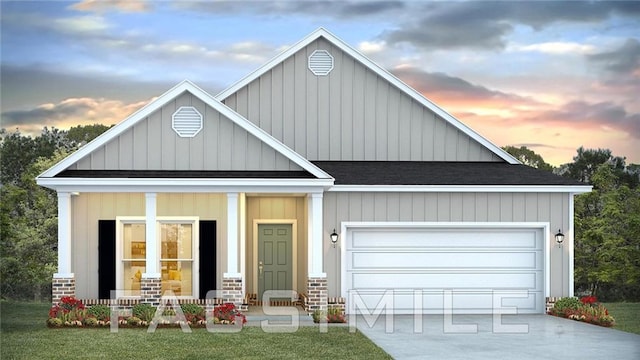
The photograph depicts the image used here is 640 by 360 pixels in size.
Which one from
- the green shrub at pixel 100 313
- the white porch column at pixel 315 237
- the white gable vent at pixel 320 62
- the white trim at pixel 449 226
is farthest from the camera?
the white gable vent at pixel 320 62

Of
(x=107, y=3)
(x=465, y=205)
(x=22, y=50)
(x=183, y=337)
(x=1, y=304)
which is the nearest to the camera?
(x=183, y=337)

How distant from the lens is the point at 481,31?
106ft

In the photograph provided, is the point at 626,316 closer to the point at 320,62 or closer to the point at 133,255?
the point at 320,62

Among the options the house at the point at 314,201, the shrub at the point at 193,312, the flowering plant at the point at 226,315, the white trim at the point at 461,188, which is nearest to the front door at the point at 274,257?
the house at the point at 314,201

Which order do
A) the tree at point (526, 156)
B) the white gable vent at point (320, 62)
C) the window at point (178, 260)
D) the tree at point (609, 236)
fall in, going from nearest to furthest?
the window at point (178, 260), the white gable vent at point (320, 62), the tree at point (609, 236), the tree at point (526, 156)

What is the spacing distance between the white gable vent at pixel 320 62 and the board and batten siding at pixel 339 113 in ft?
0.40

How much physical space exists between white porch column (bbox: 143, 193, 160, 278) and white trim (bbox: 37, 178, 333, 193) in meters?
0.28

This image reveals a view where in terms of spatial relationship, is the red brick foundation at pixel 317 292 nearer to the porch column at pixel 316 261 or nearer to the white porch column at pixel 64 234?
the porch column at pixel 316 261

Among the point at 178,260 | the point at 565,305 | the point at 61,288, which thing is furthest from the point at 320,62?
the point at 61,288

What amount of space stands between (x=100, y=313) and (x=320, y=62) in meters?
9.39

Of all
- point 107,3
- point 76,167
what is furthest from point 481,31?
point 76,167

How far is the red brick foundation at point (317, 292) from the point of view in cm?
2092

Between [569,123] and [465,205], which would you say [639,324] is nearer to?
[465,205]

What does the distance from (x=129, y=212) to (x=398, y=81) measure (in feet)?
26.3
